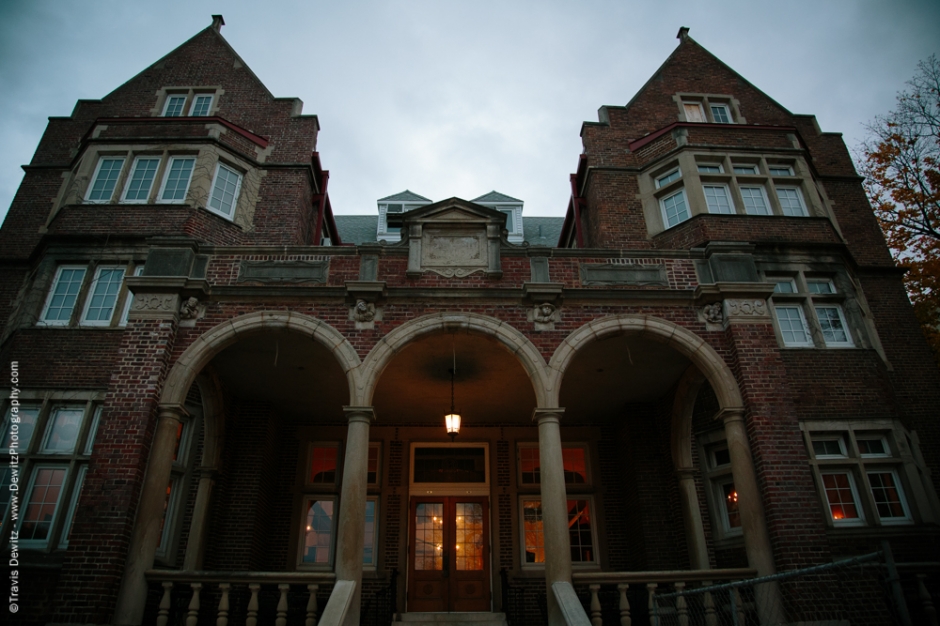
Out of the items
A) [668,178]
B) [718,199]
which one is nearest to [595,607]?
[718,199]

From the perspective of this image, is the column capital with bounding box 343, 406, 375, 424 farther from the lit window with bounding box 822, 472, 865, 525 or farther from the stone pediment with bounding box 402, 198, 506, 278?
the lit window with bounding box 822, 472, 865, 525

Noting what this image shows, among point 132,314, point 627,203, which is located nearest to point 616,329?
point 627,203

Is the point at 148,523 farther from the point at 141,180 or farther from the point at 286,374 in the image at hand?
the point at 141,180

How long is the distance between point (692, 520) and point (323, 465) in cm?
795

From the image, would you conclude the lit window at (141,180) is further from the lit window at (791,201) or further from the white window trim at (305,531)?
the lit window at (791,201)

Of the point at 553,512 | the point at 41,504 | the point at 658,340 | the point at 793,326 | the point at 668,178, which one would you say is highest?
the point at 668,178

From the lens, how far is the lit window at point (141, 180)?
1263 cm

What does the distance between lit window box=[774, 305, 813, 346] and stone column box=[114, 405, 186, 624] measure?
36.5ft

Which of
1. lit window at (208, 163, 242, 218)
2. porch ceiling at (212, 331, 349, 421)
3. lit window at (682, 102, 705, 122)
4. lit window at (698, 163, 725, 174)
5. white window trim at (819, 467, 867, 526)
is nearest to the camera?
white window trim at (819, 467, 867, 526)

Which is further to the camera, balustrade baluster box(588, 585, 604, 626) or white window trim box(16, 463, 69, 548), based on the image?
white window trim box(16, 463, 69, 548)

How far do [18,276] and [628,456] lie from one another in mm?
13554

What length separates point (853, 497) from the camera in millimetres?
10258

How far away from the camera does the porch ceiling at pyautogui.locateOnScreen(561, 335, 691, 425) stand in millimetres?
10562

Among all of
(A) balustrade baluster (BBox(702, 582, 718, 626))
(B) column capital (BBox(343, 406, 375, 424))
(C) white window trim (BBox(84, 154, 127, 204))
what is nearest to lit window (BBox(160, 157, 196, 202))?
(C) white window trim (BBox(84, 154, 127, 204))
